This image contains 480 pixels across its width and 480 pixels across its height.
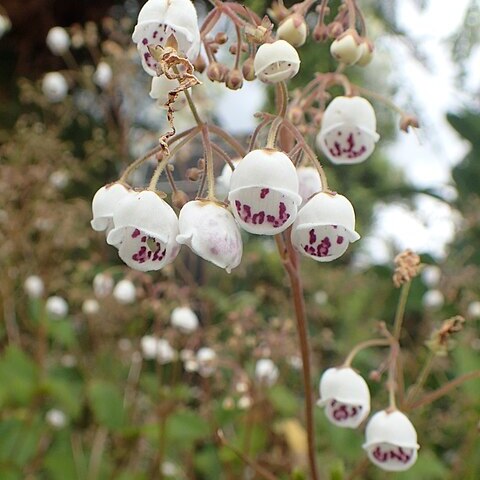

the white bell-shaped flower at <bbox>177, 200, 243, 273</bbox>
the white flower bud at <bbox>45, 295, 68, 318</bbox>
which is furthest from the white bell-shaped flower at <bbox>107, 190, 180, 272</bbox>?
the white flower bud at <bbox>45, 295, 68, 318</bbox>

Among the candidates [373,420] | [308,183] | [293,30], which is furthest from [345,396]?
[293,30]

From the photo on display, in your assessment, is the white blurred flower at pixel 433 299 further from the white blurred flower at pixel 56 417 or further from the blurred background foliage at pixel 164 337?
the white blurred flower at pixel 56 417

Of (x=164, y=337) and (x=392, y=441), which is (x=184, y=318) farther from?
(x=392, y=441)

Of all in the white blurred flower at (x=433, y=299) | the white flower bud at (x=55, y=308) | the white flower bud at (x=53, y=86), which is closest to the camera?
the white flower bud at (x=55, y=308)

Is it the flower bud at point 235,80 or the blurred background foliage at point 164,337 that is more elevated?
the flower bud at point 235,80

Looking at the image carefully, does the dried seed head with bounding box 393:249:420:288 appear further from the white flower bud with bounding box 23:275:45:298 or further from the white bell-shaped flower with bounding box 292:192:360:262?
the white flower bud with bounding box 23:275:45:298

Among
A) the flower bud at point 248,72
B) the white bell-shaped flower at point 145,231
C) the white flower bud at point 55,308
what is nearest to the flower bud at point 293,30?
the flower bud at point 248,72

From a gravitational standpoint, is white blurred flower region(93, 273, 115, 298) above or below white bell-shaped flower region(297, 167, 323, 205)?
below
